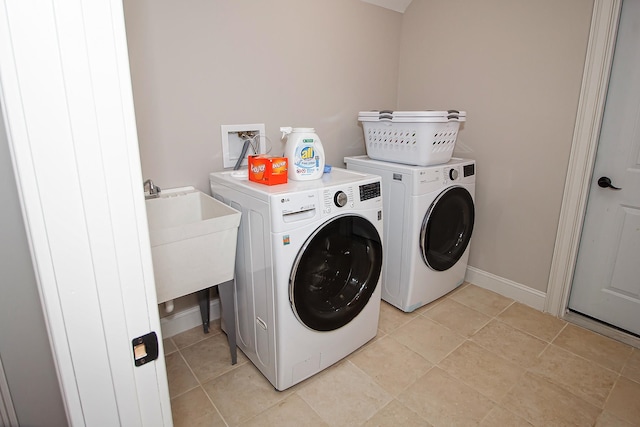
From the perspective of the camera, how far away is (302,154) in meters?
1.72

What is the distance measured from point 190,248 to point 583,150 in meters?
2.18

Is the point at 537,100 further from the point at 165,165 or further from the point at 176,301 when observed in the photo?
the point at 176,301

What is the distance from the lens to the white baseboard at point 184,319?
205cm

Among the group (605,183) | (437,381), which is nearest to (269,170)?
(437,381)

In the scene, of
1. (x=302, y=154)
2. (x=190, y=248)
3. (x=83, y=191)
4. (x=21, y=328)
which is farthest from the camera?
(x=302, y=154)

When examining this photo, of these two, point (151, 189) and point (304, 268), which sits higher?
point (151, 189)

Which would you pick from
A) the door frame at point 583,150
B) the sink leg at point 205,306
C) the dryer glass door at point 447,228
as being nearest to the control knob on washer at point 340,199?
the dryer glass door at point 447,228

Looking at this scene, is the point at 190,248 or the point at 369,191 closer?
the point at 190,248

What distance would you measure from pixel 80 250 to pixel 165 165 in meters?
1.39

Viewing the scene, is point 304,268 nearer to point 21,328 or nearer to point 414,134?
point 21,328

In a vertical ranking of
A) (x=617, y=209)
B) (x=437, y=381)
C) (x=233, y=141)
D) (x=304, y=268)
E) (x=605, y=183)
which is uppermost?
(x=233, y=141)

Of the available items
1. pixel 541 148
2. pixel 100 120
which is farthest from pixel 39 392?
pixel 541 148

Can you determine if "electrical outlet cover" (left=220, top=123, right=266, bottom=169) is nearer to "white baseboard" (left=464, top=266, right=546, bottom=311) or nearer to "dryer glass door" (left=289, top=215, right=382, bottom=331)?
"dryer glass door" (left=289, top=215, right=382, bottom=331)

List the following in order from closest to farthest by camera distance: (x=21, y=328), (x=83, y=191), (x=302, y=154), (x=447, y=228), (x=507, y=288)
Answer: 1. (x=83, y=191)
2. (x=21, y=328)
3. (x=302, y=154)
4. (x=447, y=228)
5. (x=507, y=288)
